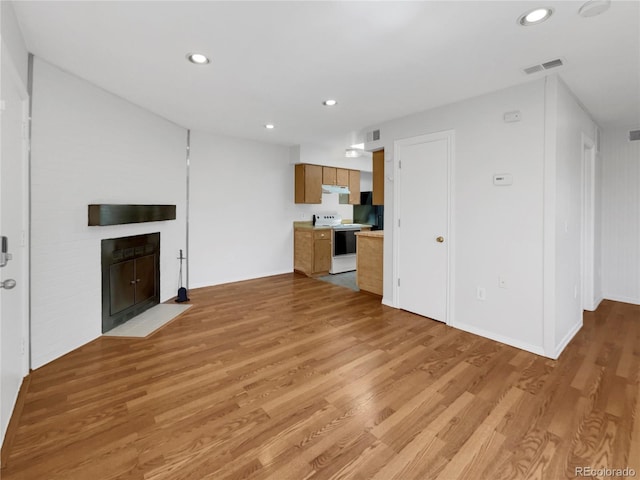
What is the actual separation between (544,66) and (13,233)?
400 cm

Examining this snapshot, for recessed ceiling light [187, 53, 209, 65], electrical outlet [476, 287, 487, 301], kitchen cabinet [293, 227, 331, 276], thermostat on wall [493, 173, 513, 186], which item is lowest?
electrical outlet [476, 287, 487, 301]

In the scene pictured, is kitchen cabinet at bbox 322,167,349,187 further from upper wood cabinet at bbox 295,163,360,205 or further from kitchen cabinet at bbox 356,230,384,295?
kitchen cabinet at bbox 356,230,384,295

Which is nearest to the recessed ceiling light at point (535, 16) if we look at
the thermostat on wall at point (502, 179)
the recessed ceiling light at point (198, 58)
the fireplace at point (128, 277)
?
the thermostat on wall at point (502, 179)

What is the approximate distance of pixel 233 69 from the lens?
2.56 metres

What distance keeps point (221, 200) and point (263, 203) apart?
82 cm

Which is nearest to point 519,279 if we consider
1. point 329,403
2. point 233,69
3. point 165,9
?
point 329,403

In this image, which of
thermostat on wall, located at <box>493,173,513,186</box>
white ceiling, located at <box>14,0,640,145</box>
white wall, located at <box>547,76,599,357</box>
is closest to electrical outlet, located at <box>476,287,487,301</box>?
white wall, located at <box>547,76,599,357</box>

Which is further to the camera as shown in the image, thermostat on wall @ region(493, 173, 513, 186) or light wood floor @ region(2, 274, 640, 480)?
thermostat on wall @ region(493, 173, 513, 186)

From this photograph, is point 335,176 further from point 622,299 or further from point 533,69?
point 622,299

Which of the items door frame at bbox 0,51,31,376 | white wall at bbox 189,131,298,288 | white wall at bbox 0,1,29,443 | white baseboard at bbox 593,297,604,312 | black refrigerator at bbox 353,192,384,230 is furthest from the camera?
black refrigerator at bbox 353,192,384,230

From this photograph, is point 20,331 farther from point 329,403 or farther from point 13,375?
point 329,403

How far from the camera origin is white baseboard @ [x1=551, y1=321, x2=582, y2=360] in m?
2.65

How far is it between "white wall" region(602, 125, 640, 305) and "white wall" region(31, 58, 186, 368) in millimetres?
6172

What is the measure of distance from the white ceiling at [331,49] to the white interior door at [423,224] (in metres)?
0.54
